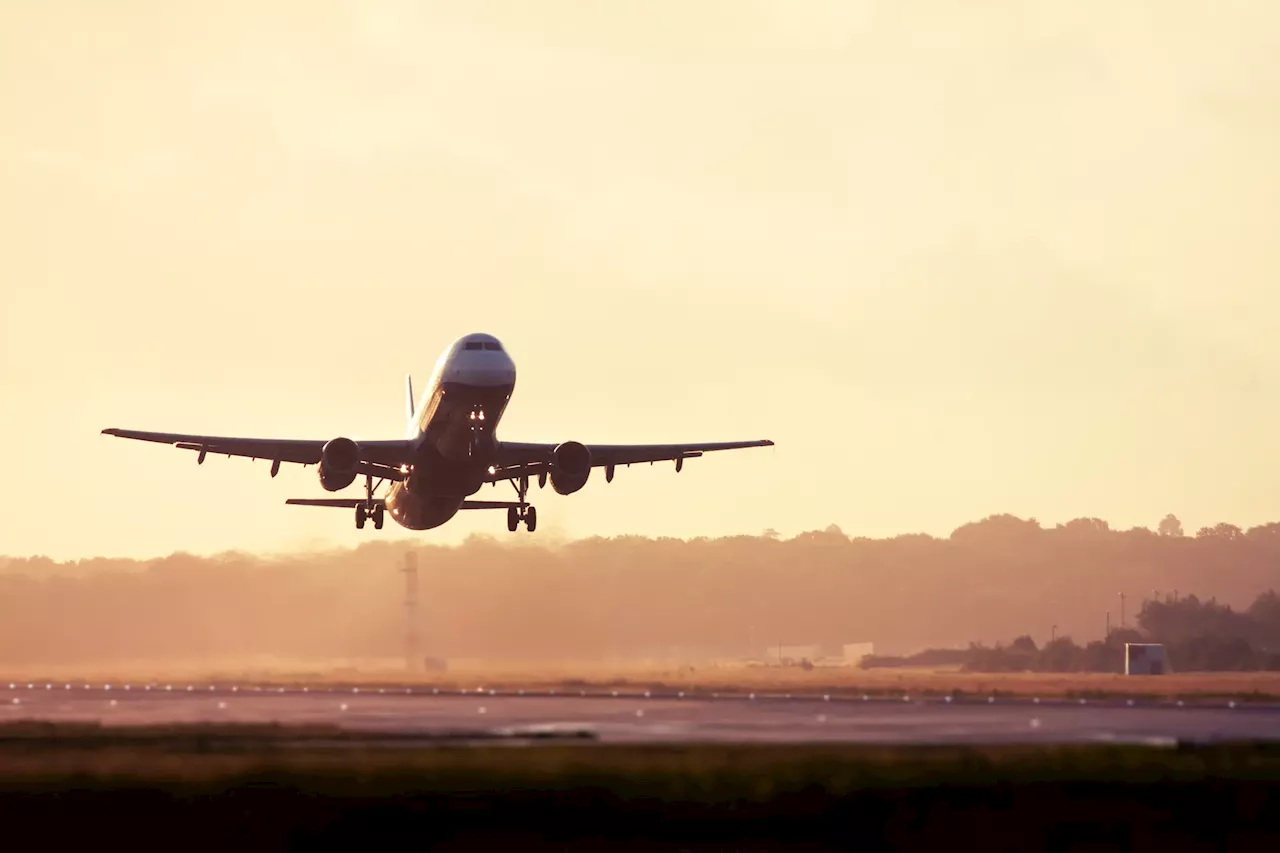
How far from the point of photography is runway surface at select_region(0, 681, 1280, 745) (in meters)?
52.2

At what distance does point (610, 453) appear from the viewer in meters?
75.0

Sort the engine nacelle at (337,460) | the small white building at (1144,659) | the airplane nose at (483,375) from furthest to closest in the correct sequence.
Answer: the small white building at (1144,659) < the engine nacelle at (337,460) < the airplane nose at (483,375)

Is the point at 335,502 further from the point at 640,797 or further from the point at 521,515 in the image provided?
the point at 640,797

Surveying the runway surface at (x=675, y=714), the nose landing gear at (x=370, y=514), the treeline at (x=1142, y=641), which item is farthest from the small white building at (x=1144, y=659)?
the nose landing gear at (x=370, y=514)

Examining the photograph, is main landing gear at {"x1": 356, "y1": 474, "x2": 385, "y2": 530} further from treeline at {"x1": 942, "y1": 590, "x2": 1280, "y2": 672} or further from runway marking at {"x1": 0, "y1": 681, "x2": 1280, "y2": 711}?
treeline at {"x1": 942, "y1": 590, "x2": 1280, "y2": 672}

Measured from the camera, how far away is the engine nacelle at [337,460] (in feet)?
217

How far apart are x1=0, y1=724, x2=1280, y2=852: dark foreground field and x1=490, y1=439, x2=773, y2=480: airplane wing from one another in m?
22.6

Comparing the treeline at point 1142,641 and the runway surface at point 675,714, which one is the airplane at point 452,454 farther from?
the treeline at point 1142,641

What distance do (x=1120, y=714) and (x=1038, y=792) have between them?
27385 mm

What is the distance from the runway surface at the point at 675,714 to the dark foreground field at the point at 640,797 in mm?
5600

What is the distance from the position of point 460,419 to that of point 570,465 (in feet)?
22.8

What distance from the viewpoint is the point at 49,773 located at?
41.2 m

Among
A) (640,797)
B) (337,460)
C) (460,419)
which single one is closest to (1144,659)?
(460,419)

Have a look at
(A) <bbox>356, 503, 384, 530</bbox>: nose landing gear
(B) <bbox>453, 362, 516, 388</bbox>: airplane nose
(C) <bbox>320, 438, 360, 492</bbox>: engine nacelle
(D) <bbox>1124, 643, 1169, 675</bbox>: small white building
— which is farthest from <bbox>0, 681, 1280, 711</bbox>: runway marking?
(D) <bbox>1124, 643, 1169, 675</bbox>: small white building
